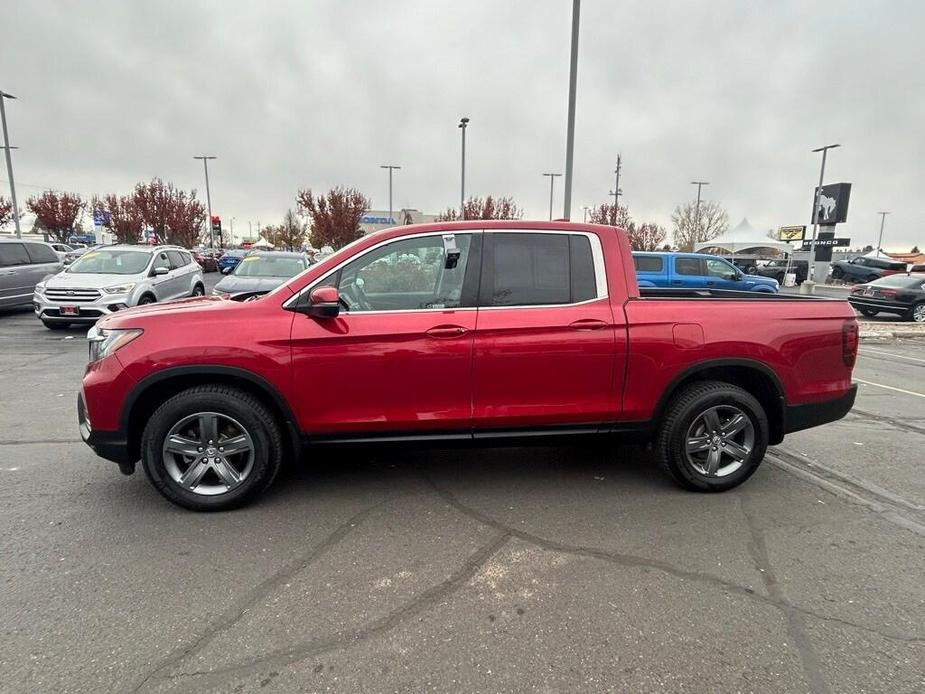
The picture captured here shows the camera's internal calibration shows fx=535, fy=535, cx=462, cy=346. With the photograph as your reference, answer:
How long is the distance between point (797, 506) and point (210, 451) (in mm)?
3951

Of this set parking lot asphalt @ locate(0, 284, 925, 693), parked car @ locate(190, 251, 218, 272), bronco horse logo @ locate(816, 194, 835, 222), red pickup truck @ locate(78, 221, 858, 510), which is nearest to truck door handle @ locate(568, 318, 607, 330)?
red pickup truck @ locate(78, 221, 858, 510)

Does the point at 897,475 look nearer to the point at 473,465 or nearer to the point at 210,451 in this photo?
the point at 473,465

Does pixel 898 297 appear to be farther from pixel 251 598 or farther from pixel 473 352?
pixel 251 598

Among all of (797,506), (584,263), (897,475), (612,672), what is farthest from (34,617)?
(897,475)

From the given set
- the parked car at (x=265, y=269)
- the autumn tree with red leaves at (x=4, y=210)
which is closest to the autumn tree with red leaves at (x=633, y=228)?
the parked car at (x=265, y=269)

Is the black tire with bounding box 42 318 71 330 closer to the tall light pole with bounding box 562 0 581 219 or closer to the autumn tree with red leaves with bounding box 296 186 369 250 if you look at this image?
the tall light pole with bounding box 562 0 581 219

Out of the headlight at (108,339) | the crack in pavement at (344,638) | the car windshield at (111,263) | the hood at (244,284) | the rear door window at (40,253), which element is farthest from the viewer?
the rear door window at (40,253)

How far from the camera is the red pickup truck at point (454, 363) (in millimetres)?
3334

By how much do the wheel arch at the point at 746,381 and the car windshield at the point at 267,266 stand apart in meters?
9.61

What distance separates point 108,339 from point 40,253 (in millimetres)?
13688

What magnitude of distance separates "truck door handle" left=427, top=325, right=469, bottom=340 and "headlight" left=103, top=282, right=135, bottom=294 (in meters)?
9.59

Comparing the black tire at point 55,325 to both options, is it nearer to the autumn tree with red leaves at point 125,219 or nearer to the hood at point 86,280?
the hood at point 86,280

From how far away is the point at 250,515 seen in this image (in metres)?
3.45

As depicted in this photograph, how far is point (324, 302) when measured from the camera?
126 inches
